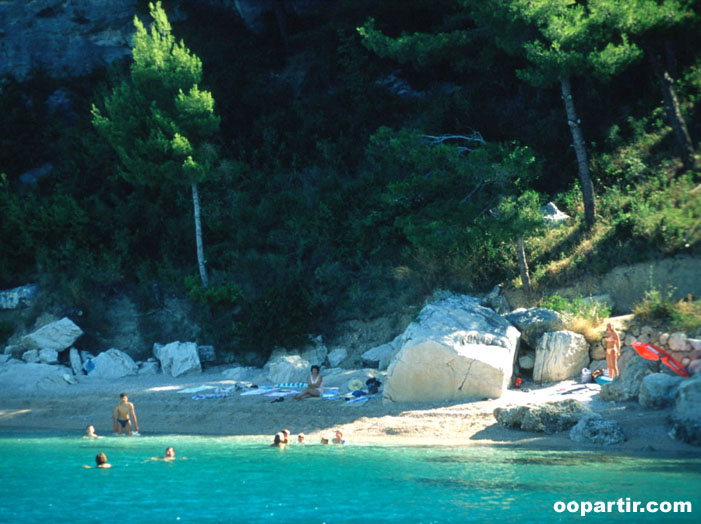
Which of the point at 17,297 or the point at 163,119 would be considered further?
the point at 17,297

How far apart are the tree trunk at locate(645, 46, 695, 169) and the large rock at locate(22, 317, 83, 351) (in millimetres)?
15993

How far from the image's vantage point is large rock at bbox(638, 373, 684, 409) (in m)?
11.8

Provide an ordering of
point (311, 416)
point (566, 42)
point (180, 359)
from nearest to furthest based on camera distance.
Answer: point (311, 416)
point (566, 42)
point (180, 359)

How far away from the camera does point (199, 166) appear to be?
64.4 feet

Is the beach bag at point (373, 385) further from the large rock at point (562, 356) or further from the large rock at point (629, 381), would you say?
the large rock at point (629, 381)

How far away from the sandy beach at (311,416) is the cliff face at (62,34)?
47.7ft

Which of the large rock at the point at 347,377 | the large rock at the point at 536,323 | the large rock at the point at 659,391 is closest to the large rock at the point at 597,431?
the large rock at the point at 659,391

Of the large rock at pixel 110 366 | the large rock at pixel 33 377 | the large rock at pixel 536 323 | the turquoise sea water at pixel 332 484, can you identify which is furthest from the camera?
the large rock at pixel 110 366

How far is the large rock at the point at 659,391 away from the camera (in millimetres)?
11766

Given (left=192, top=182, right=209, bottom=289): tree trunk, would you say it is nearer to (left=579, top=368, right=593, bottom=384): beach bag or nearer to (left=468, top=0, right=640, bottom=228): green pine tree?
(left=468, top=0, right=640, bottom=228): green pine tree

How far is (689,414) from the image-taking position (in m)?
10.8

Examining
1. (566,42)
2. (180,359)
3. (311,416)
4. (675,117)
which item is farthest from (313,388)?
(675,117)

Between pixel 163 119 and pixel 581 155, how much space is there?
11.0 meters

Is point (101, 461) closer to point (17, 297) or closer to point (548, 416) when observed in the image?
point (548, 416)
